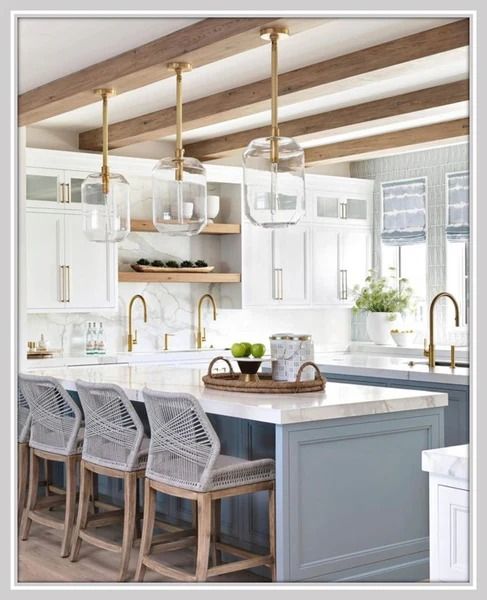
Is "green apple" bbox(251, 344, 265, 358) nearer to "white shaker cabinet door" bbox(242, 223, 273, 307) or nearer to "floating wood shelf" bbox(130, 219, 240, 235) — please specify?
"floating wood shelf" bbox(130, 219, 240, 235)

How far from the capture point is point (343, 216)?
28.2 feet

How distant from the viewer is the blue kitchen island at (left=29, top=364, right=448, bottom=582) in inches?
152

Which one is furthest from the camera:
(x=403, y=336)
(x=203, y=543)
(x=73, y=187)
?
(x=403, y=336)

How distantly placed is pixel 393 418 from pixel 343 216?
4.56 meters

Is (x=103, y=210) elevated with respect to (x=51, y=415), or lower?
elevated

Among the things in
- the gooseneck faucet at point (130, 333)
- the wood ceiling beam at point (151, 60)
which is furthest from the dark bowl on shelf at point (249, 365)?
the gooseneck faucet at point (130, 333)

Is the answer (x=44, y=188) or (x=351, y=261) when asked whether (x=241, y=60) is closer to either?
(x=44, y=188)

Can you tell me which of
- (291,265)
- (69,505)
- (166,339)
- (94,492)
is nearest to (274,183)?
(69,505)

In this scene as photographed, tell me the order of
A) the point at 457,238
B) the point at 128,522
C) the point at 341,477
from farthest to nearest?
the point at 457,238 < the point at 128,522 < the point at 341,477

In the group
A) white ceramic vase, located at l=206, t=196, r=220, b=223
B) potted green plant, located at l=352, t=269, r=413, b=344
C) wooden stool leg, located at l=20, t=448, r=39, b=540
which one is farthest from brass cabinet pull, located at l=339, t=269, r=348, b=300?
wooden stool leg, located at l=20, t=448, r=39, b=540

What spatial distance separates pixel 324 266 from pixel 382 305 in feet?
2.06

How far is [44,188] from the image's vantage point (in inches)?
272
